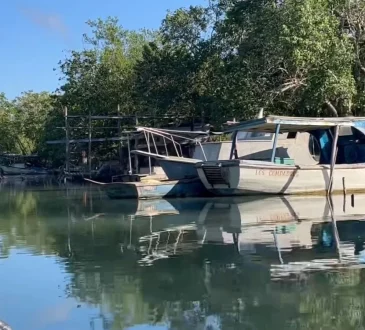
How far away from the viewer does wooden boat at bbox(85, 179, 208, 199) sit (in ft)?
65.1

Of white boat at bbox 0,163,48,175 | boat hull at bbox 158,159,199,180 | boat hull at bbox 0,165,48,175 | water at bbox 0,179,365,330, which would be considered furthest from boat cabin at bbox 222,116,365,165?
white boat at bbox 0,163,48,175

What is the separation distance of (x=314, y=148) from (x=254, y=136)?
2012mm

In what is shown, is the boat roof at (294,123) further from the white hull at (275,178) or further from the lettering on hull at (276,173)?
the lettering on hull at (276,173)

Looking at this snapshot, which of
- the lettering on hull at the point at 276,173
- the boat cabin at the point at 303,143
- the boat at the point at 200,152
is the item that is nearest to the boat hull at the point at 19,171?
the boat at the point at 200,152

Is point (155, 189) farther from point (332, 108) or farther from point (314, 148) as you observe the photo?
point (332, 108)

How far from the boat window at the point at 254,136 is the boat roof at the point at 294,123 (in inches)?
41.7

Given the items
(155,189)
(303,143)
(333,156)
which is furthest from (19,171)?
(333,156)

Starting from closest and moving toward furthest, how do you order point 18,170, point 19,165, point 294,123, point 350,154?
point 294,123
point 350,154
point 18,170
point 19,165

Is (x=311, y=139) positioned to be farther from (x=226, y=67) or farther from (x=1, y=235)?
(x=1, y=235)

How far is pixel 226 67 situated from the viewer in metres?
26.5

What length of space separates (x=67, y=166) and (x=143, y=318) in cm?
2812

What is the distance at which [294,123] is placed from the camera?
18656 millimetres

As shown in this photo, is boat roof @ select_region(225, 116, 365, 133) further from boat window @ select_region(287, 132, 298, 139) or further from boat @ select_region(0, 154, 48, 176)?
boat @ select_region(0, 154, 48, 176)

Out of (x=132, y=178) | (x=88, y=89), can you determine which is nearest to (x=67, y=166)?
(x=88, y=89)
